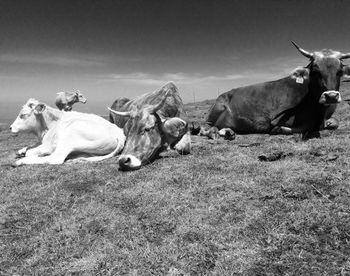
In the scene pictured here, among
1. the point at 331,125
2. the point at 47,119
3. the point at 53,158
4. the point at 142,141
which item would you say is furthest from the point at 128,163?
the point at 331,125

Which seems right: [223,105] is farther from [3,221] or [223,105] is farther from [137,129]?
[3,221]

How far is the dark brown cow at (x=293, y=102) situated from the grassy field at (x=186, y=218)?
268cm

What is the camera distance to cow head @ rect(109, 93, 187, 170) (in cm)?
738

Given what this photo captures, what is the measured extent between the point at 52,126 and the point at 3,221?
18.0 feet

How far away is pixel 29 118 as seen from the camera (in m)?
9.78

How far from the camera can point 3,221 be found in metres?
4.82

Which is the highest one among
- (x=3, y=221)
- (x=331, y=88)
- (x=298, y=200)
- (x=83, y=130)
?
(x=331, y=88)

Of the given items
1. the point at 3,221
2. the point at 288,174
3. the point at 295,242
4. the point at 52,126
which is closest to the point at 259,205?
the point at 295,242

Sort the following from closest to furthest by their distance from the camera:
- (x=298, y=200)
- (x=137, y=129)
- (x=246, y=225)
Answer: (x=246, y=225) → (x=298, y=200) → (x=137, y=129)

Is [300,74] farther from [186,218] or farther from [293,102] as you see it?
[186,218]

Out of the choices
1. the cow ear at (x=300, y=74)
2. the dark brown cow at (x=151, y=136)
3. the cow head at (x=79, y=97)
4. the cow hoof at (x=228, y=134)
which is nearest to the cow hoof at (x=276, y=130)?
the cow hoof at (x=228, y=134)

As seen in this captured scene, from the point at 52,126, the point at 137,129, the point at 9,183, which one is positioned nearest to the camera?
the point at 9,183

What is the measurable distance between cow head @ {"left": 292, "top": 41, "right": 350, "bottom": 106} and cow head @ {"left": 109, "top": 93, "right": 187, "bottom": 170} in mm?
4453

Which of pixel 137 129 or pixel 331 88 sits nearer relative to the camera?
pixel 137 129
